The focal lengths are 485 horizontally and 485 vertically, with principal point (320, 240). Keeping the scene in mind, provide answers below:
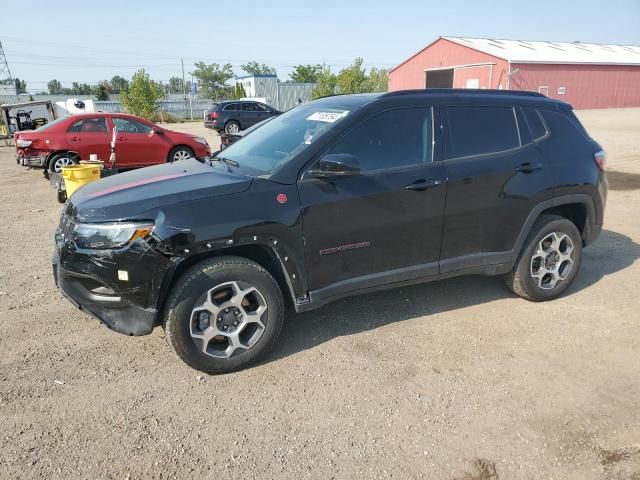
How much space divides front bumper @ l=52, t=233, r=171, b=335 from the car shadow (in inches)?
38.1

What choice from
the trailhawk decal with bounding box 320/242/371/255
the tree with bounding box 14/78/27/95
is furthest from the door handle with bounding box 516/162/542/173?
the tree with bounding box 14/78/27/95

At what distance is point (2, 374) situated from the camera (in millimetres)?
3330

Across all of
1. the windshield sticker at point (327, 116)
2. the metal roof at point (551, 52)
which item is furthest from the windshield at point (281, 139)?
the metal roof at point (551, 52)

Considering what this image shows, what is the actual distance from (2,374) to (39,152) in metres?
8.87

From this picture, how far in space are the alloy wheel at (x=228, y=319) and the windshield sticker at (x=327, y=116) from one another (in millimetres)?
1400

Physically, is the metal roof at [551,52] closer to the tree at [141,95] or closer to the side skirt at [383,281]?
the tree at [141,95]

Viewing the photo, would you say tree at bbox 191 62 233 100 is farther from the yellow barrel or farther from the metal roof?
the yellow barrel

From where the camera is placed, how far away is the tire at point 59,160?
35.5ft

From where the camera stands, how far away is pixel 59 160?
10867 mm

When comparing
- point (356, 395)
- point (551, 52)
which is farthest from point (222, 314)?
point (551, 52)

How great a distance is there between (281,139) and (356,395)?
2.04 metres

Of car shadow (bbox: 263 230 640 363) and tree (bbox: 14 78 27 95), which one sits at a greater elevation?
tree (bbox: 14 78 27 95)

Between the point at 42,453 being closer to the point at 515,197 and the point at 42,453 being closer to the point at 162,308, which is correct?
the point at 162,308

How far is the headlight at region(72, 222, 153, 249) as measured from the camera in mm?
2982
